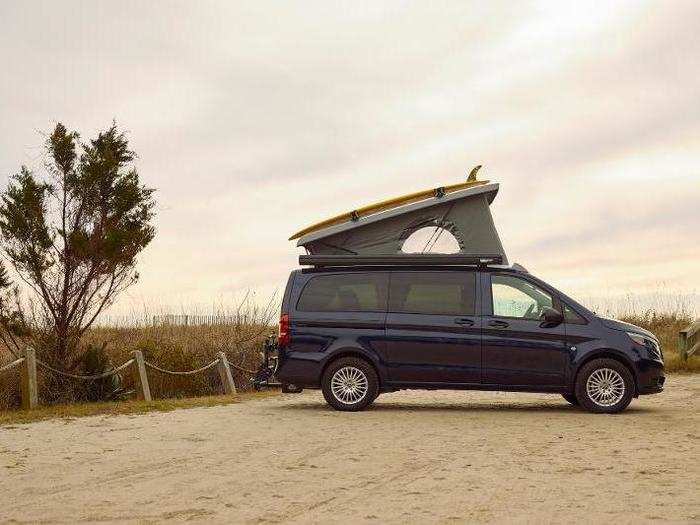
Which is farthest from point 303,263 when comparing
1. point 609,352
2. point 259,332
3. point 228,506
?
point 259,332

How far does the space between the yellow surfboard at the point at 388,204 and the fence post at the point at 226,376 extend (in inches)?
178

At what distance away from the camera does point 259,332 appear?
24.3 m

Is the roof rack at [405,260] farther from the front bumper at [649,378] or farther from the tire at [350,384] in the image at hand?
the front bumper at [649,378]

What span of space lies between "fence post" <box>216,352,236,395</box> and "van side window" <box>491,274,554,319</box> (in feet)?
23.7

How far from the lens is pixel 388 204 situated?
54.8ft

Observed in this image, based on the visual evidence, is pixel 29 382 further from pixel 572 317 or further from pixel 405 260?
pixel 572 317

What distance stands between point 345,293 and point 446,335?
159cm

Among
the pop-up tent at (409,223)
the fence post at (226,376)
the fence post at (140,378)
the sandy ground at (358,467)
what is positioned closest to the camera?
the sandy ground at (358,467)

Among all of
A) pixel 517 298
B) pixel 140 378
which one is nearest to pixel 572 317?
pixel 517 298

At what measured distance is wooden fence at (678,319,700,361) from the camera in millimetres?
24188

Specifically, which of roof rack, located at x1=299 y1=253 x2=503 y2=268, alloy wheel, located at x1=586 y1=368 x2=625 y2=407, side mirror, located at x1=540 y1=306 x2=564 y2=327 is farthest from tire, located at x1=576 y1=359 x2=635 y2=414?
roof rack, located at x1=299 y1=253 x2=503 y2=268

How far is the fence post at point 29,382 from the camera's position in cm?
1554

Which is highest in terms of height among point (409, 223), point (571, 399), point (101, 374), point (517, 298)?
point (409, 223)

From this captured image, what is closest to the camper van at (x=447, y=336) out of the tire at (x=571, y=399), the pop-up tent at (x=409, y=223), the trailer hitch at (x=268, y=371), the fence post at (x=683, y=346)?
the trailer hitch at (x=268, y=371)
